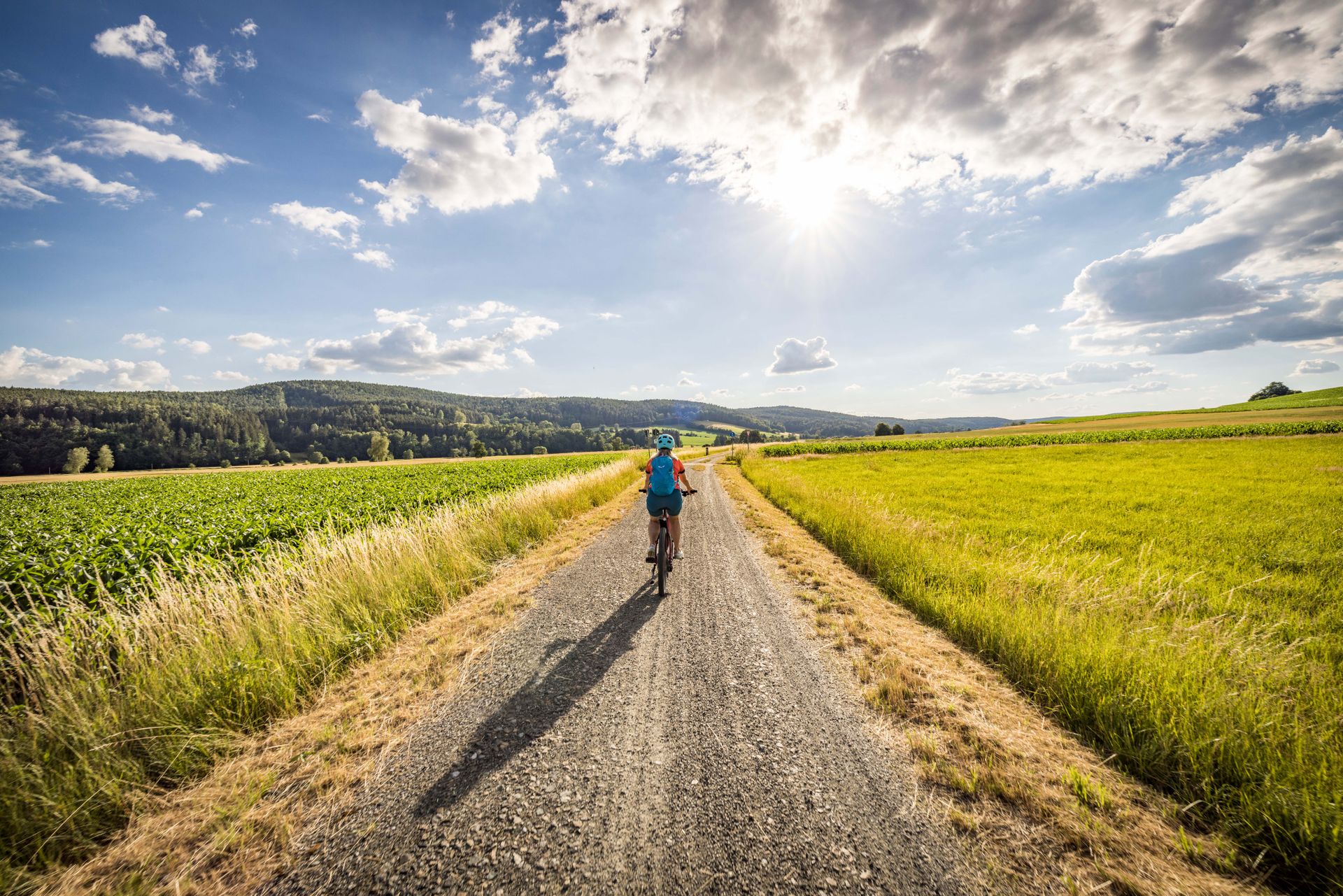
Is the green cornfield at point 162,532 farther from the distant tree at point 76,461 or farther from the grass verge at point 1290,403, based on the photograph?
the grass verge at point 1290,403

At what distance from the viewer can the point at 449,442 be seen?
9650 centimetres

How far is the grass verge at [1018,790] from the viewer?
103 inches

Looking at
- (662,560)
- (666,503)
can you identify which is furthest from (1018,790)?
(666,503)

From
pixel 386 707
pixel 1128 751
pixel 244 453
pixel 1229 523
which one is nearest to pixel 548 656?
pixel 386 707

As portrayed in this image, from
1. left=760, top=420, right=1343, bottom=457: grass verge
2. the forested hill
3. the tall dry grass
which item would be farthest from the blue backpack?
the forested hill

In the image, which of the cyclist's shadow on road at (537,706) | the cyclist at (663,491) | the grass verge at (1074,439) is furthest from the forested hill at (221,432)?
the cyclist's shadow on road at (537,706)

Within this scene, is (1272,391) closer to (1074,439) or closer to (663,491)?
(1074,439)

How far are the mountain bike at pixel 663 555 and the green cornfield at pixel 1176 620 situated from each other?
3921mm

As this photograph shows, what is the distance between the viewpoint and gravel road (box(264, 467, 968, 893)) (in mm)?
2674

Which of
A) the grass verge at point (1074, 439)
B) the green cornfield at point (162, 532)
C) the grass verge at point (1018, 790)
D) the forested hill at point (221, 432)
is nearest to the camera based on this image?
the grass verge at point (1018, 790)

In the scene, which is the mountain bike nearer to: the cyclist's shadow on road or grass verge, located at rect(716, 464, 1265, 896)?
the cyclist's shadow on road

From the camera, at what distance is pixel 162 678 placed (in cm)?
415

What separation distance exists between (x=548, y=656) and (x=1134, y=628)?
7.26m

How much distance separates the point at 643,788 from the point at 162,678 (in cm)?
482
